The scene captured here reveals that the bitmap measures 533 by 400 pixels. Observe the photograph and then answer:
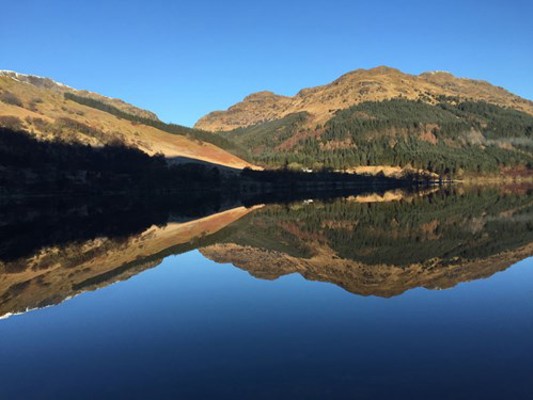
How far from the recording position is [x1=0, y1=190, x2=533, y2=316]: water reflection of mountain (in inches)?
1044

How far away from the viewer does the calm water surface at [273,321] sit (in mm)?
12875

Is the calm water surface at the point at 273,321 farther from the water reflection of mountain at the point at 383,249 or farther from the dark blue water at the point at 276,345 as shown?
the water reflection of mountain at the point at 383,249

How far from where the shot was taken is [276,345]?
1557 cm

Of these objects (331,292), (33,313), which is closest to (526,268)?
(331,292)

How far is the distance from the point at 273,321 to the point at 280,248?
69.7ft

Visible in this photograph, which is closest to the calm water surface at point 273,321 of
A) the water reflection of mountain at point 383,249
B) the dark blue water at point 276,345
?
the dark blue water at point 276,345

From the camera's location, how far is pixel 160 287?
26.2 m

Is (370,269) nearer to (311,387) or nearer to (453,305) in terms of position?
(453,305)

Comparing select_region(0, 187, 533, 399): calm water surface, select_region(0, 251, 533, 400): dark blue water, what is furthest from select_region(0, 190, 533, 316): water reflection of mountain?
select_region(0, 251, 533, 400): dark blue water

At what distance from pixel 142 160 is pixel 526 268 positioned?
14692 cm

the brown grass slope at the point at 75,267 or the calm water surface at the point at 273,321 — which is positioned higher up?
the calm water surface at the point at 273,321

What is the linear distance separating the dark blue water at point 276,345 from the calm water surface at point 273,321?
61 millimetres

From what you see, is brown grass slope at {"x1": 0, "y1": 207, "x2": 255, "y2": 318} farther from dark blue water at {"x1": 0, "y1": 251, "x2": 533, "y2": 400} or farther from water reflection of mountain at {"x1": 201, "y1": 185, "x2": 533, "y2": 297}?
water reflection of mountain at {"x1": 201, "y1": 185, "x2": 533, "y2": 297}

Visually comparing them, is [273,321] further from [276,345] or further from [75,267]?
[75,267]
